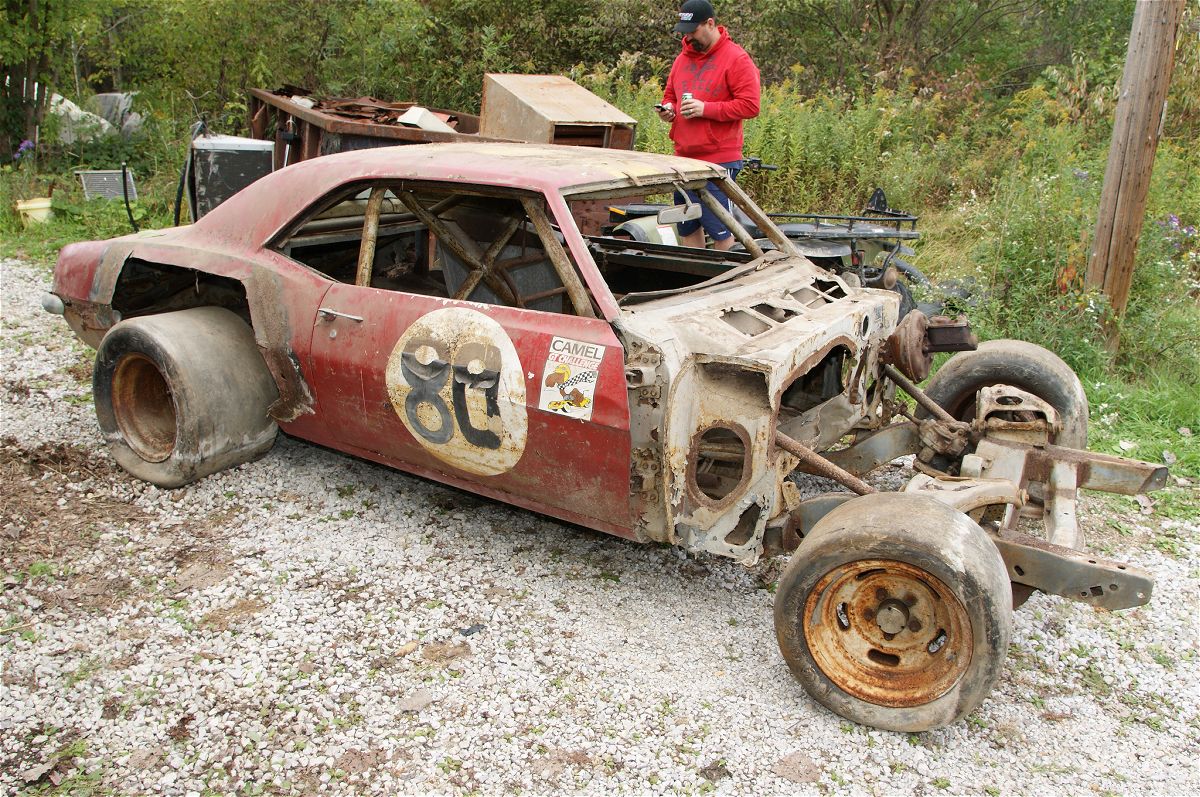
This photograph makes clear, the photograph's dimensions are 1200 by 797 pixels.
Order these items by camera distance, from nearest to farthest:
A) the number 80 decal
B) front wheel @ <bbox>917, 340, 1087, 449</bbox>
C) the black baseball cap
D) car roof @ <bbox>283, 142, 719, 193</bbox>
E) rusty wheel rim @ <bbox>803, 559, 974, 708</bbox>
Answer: rusty wheel rim @ <bbox>803, 559, 974, 708</bbox> < the number 80 decal < car roof @ <bbox>283, 142, 719, 193</bbox> < front wheel @ <bbox>917, 340, 1087, 449</bbox> < the black baseball cap

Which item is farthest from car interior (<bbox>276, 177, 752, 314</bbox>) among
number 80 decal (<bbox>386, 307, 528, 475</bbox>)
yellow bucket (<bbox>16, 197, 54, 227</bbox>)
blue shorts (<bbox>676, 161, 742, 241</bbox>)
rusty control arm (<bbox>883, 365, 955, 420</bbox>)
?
yellow bucket (<bbox>16, 197, 54, 227</bbox>)

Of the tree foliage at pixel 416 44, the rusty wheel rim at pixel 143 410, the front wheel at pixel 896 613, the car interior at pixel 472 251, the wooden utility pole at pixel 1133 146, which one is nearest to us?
the front wheel at pixel 896 613

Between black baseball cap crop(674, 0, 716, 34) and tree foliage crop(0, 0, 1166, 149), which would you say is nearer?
black baseball cap crop(674, 0, 716, 34)

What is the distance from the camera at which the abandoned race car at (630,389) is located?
2.93 m

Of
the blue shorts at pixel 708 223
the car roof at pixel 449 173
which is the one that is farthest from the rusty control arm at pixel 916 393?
the car roof at pixel 449 173

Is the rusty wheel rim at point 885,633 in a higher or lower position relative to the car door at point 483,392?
lower

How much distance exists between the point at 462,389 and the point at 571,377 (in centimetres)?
48

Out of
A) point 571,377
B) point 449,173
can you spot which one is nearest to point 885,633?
point 571,377

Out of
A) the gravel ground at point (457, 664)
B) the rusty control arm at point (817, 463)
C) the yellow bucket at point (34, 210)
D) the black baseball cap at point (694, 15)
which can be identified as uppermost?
the black baseball cap at point (694, 15)

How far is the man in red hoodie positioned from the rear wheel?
10.0ft

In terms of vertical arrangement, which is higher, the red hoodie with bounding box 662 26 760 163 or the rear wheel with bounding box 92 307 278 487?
the red hoodie with bounding box 662 26 760 163

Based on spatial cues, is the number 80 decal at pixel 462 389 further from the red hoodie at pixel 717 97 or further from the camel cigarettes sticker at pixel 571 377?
the red hoodie at pixel 717 97

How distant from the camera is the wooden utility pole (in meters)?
5.43

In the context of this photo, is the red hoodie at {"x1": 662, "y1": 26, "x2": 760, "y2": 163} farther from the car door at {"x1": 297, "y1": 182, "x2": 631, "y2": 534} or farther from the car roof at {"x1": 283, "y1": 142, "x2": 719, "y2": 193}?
the car door at {"x1": 297, "y1": 182, "x2": 631, "y2": 534}
